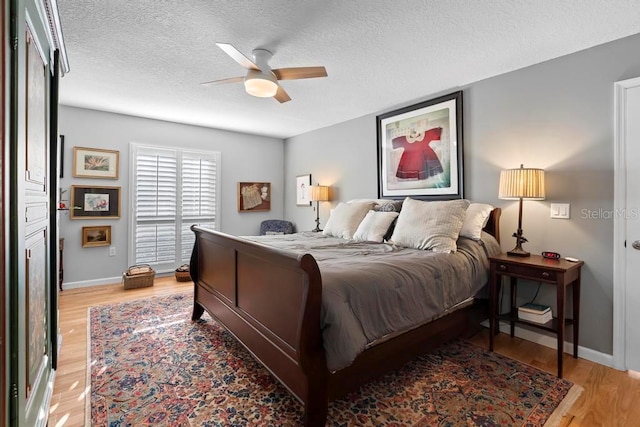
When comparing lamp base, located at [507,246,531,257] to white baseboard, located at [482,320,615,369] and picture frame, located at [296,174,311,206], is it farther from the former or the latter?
picture frame, located at [296,174,311,206]

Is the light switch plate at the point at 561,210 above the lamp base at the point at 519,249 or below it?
above

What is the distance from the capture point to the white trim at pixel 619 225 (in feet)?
7.28

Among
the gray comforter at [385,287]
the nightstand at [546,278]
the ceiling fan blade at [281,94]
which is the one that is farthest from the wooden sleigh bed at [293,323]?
the ceiling fan blade at [281,94]

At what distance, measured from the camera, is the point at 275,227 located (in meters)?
5.62

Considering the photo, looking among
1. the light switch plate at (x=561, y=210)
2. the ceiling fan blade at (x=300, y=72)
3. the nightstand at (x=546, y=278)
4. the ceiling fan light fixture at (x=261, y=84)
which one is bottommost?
the nightstand at (x=546, y=278)

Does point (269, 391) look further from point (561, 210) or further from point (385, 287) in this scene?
point (561, 210)

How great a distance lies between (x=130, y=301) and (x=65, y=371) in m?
1.54

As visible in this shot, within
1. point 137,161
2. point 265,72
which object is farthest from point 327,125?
point 137,161

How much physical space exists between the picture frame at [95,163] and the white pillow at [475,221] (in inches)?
178

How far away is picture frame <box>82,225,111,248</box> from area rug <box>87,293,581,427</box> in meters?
2.07

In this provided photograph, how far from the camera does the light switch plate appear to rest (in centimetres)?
250

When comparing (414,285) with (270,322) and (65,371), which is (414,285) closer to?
(270,322)

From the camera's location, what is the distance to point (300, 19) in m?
2.09

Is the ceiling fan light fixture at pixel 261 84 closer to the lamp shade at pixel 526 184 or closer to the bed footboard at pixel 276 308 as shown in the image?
the bed footboard at pixel 276 308
